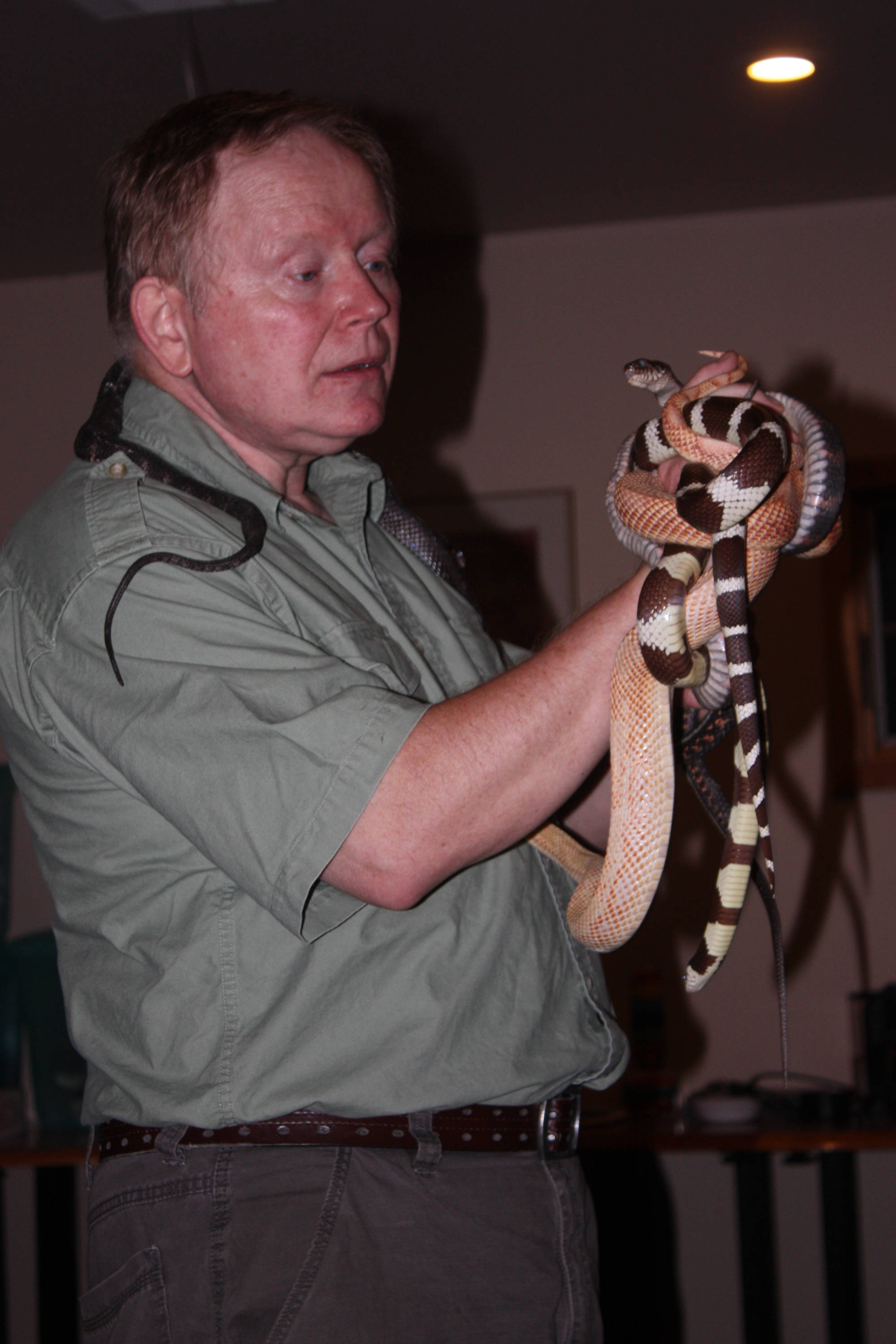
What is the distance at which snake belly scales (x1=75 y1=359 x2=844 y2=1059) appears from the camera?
1.30 metres

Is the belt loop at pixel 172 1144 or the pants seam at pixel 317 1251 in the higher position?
the belt loop at pixel 172 1144

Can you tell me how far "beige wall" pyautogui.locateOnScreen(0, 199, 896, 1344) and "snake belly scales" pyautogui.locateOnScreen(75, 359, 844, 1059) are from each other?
3.16 m

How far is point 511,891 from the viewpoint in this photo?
1.52 m

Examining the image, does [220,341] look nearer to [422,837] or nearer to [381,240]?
[381,240]

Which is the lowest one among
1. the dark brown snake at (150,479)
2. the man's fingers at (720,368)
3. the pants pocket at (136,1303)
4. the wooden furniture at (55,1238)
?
the wooden furniture at (55,1238)

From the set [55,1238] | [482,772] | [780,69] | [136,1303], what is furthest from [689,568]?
[55,1238]

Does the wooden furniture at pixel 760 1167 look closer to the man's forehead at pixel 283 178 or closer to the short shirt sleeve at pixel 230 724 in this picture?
the short shirt sleeve at pixel 230 724

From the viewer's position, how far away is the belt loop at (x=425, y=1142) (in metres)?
1.39

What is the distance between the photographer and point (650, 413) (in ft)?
16.1

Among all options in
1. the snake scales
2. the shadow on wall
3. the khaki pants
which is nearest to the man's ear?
the snake scales

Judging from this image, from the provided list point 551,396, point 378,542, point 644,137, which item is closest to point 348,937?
point 378,542

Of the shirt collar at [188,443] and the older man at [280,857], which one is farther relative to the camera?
the shirt collar at [188,443]

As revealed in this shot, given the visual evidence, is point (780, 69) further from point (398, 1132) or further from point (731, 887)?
point (398, 1132)

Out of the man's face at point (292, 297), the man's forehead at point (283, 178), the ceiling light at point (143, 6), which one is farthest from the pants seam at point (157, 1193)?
the ceiling light at point (143, 6)
